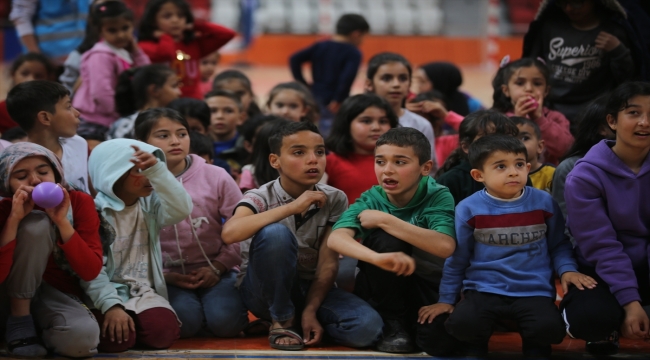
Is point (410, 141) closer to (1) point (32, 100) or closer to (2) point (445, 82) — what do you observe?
(1) point (32, 100)

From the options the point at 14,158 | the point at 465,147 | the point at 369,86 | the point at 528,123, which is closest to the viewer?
the point at 14,158

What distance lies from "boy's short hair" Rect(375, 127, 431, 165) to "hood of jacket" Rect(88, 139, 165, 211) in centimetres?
91

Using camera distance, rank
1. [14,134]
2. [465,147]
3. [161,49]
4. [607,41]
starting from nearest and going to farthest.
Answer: [465,147], [14,134], [607,41], [161,49]

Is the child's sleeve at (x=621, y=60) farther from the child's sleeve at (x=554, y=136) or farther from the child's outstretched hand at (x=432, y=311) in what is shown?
the child's outstretched hand at (x=432, y=311)

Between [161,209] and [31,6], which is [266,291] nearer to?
[161,209]

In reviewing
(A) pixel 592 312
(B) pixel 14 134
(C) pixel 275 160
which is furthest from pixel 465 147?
(B) pixel 14 134

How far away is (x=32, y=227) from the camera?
3051mm

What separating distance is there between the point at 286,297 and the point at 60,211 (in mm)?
902

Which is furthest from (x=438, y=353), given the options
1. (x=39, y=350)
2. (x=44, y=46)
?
(x=44, y=46)

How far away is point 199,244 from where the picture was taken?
3.58 meters

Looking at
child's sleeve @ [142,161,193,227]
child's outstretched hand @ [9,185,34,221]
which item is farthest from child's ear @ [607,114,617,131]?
child's outstretched hand @ [9,185,34,221]

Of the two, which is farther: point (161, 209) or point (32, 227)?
point (161, 209)

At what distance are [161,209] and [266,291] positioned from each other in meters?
0.55

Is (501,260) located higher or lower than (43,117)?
lower
